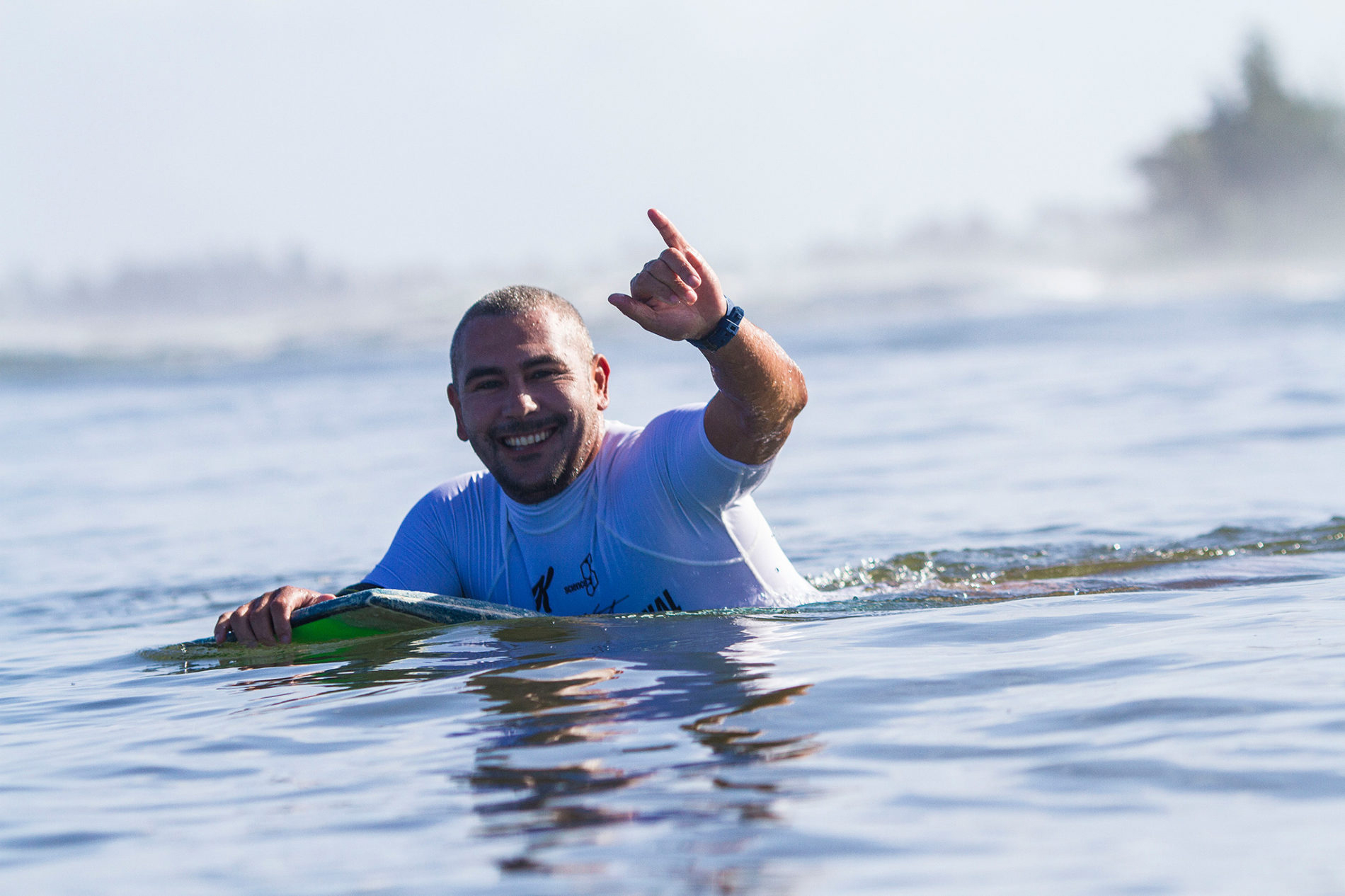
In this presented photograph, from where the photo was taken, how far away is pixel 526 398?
4.95m

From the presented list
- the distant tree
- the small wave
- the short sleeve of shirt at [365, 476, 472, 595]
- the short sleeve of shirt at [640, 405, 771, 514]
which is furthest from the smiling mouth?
the distant tree

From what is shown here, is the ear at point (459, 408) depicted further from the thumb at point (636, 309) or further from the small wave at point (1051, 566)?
the small wave at point (1051, 566)

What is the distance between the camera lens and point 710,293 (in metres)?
4.25

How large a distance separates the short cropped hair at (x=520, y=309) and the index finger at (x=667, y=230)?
→ 2.78 feet

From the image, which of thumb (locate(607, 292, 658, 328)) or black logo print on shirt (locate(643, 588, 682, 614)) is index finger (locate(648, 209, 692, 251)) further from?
black logo print on shirt (locate(643, 588, 682, 614))

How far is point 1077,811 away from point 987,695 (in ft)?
3.20

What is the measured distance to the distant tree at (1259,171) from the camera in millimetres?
67375

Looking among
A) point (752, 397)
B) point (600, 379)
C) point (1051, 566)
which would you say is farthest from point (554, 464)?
point (1051, 566)

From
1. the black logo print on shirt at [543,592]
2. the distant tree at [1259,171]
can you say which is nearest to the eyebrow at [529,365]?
the black logo print on shirt at [543,592]

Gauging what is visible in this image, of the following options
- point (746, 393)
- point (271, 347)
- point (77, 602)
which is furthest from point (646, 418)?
point (271, 347)

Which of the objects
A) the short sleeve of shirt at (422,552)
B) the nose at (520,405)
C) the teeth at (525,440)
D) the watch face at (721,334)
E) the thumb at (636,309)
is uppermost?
the thumb at (636,309)

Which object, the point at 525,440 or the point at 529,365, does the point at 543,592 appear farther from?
the point at 529,365

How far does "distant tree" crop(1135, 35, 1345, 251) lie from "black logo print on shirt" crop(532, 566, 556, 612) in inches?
2638

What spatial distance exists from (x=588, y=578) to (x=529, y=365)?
0.78 metres
